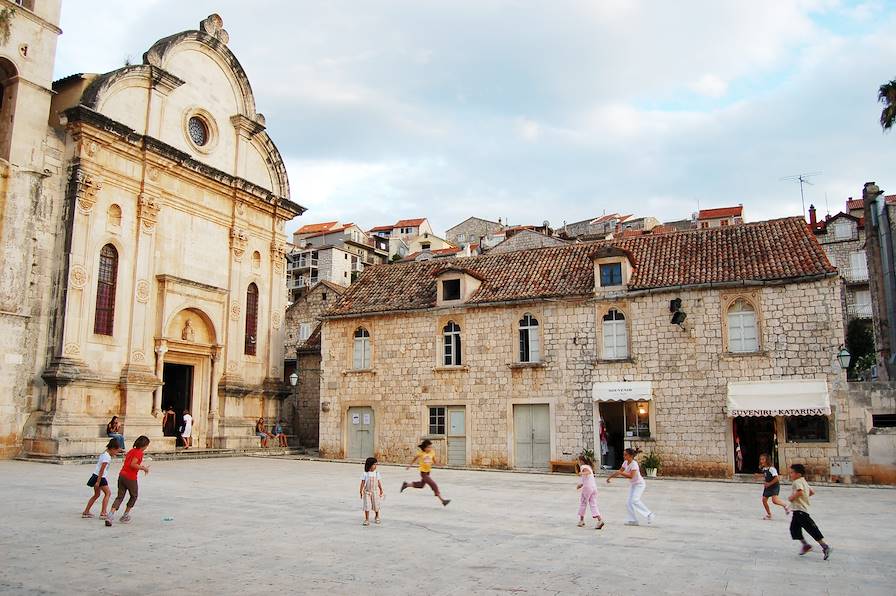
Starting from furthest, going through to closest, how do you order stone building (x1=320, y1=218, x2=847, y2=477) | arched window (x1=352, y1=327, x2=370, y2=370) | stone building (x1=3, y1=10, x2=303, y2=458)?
arched window (x1=352, y1=327, x2=370, y2=370) < stone building (x1=3, y1=10, x2=303, y2=458) < stone building (x1=320, y1=218, x2=847, y2=477)

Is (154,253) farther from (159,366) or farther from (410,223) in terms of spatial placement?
(410,223)

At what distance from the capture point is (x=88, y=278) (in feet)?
74.9

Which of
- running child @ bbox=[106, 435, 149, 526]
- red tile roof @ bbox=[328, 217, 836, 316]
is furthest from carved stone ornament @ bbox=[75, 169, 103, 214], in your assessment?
running child @ bbox=[106, 435, 149, 526]

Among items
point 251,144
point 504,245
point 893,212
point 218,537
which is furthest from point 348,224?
point 218,537

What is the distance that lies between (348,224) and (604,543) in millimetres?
77572

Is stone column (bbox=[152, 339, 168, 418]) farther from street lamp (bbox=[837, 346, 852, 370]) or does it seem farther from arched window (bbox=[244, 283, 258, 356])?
street lamp (bbox=[837, 346, 852, 370])

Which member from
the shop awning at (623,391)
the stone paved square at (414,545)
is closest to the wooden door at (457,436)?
the shop awning at (623,391)

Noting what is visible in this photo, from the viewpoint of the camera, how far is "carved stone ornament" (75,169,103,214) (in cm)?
2270

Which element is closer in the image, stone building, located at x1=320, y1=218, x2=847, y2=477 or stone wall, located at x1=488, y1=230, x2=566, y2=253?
stone building, located at x1=320, y1=218, x2=847, y2=477

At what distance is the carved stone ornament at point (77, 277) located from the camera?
22234mm

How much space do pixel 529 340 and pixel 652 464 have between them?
598 cm

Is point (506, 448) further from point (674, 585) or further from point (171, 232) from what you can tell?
point (674, 585)

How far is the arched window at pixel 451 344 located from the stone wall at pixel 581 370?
291 millimetres

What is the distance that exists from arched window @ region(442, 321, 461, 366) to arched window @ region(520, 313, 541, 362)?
2541 millimetres
